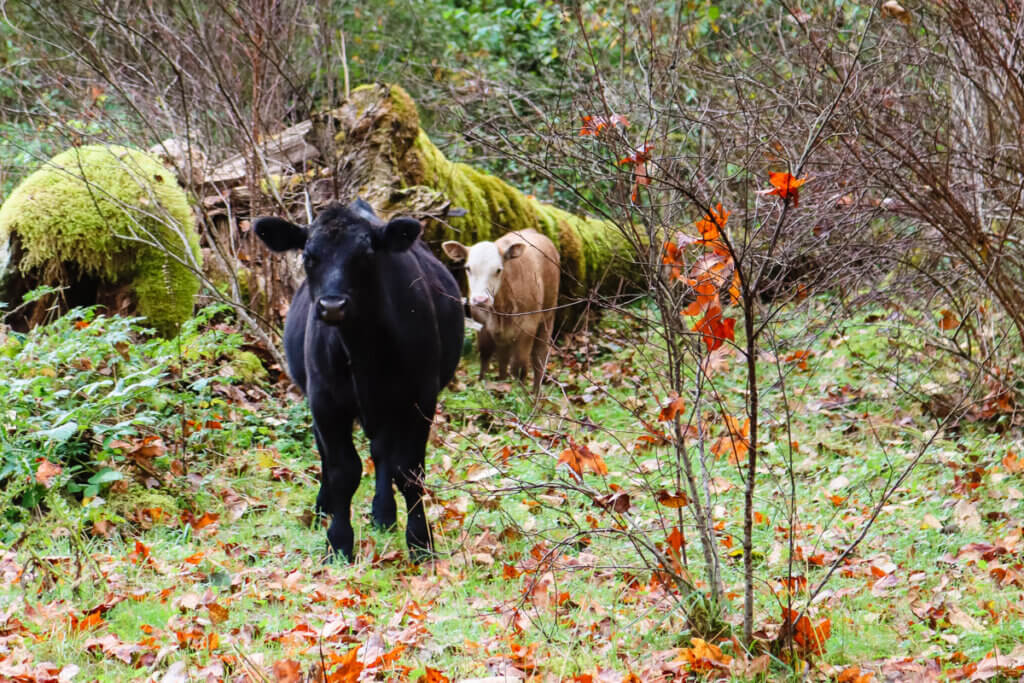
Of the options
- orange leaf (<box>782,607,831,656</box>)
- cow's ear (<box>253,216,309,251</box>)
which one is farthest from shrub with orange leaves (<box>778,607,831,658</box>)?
cow's ear (<box>253,216,309,251</box>)

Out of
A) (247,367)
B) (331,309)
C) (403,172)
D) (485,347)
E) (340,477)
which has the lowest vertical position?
(485,347)

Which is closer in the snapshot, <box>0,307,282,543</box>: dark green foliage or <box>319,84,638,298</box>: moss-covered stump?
<box>0,307,282,543</box>: dark green foliage

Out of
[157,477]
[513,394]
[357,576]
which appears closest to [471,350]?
[513,394]

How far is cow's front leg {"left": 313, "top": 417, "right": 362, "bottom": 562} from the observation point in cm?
591

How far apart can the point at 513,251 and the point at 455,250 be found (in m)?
0.66

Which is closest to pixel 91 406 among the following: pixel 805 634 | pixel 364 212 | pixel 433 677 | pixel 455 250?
pixel 364 212

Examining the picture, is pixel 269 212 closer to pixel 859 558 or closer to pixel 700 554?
pixel 700 554

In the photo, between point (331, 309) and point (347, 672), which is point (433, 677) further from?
point (331, 309)

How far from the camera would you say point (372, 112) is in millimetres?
10898

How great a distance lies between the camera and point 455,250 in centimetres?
1081

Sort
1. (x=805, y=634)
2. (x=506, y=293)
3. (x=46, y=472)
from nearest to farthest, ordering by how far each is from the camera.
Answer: (x=805, y=634), (x=46, y=472), (x=506, y=293)

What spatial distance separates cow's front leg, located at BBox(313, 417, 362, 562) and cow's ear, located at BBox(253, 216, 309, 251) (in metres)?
1.10

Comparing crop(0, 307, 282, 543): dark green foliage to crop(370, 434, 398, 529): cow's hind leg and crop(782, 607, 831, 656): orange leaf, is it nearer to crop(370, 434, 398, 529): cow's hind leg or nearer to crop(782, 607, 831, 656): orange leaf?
crop(370, 434, 398, 529): cow's hind leg

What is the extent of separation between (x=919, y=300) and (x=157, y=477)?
549cm
